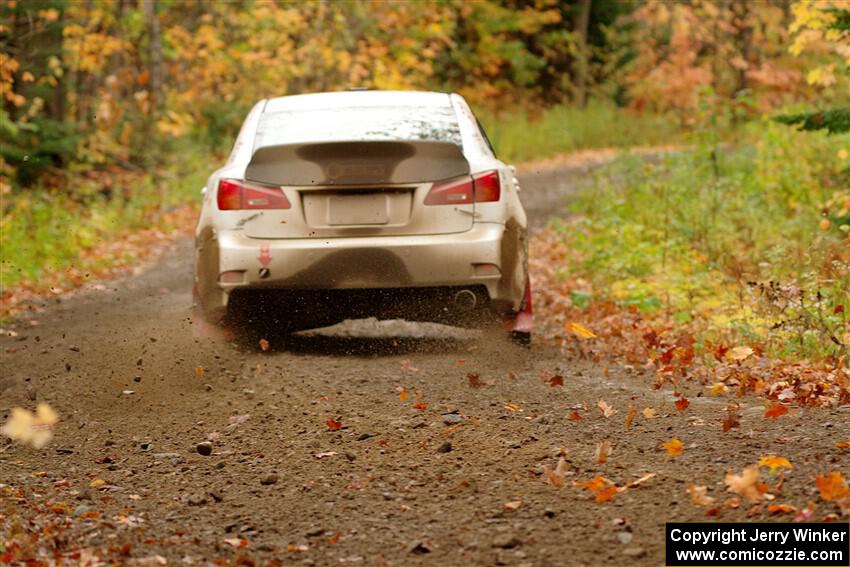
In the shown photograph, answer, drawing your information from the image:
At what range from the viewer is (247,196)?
7.77 metres

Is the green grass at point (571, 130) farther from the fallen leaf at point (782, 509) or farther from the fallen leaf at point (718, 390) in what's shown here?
the fallen leaf at point (782, 509)

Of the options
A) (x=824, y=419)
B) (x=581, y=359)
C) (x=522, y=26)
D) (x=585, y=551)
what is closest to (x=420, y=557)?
(x=585, y=551)

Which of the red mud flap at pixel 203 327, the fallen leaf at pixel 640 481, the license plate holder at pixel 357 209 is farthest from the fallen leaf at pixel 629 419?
the red mud flap at pixel 203 327

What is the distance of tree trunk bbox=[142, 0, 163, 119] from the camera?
2247cm

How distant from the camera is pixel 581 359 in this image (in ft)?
27.6

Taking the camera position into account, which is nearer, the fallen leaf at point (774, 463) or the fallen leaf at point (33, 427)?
the fallen leaf at point (774, 463)

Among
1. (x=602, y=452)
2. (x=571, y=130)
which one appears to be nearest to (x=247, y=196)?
(x=602, y=452)

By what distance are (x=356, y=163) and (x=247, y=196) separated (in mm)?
758

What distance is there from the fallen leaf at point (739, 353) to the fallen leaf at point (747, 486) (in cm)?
273

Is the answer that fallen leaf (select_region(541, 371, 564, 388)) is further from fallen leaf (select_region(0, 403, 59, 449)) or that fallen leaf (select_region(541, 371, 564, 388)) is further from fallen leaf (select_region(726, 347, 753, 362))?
fallen leaf (select_region(0, 403, 59, 449))

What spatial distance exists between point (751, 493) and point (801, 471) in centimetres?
44

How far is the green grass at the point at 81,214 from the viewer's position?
43.3ft

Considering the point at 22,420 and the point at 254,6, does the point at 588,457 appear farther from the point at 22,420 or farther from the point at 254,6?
the point at 254,6

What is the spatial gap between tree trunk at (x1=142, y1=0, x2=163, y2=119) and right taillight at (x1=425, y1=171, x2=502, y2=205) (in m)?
15.6
